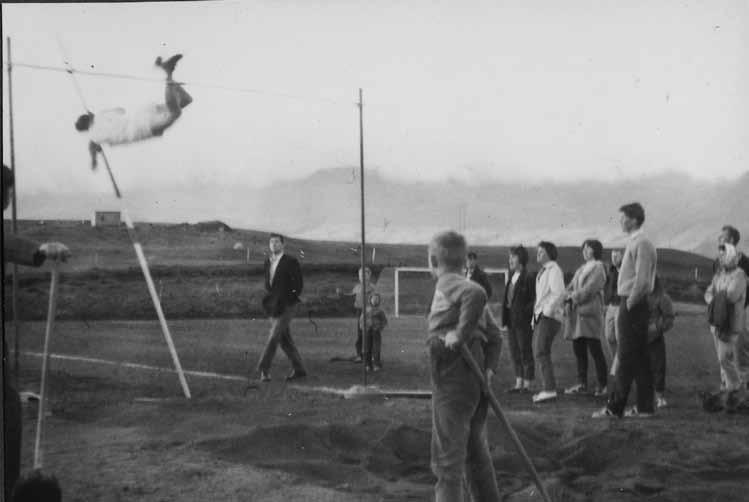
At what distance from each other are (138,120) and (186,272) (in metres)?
0.81

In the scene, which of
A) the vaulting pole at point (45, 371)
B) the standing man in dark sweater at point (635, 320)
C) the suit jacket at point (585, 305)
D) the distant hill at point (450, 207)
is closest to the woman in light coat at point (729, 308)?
the distant hill at point (450, 207)

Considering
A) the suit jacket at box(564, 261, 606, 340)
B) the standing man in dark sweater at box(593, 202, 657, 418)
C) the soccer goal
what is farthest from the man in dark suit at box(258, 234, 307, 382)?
the standing man in dark sweater at box(593, 202, 657, 418)

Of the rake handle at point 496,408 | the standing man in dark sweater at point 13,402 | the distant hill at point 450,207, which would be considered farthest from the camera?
the distant hill at point 450,207

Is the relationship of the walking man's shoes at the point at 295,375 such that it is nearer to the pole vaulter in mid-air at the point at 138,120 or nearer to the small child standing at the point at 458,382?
the small child standing at the point at 458,382

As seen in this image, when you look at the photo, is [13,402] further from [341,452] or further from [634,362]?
[634,362]

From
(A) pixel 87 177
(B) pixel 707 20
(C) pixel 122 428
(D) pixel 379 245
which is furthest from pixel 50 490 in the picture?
(B) pixel 707 20

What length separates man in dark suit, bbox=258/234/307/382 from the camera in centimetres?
458

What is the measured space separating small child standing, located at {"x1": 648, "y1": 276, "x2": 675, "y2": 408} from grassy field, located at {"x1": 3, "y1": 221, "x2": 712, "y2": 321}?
0.06 metres

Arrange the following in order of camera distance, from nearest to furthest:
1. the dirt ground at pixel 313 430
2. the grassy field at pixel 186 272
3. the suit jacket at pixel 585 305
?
the dirt ground at pixel 313 430
the grassy field at pixel 186 272
the suit jacket at pixel 585 305

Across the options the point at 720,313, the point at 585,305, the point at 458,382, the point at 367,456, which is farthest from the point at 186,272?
the point at 720,313

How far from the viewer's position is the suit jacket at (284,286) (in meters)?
4.64

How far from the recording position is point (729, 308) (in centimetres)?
461

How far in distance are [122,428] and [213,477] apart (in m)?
0.63

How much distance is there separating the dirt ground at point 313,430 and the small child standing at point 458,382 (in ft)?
1.65
